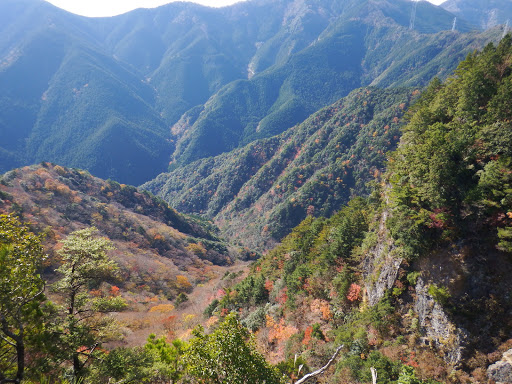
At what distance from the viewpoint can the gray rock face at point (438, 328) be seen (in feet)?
51.1

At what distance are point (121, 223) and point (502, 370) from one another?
8622 cm

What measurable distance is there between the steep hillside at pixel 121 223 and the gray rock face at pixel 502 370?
179 ft

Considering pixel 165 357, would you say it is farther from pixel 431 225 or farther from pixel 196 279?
pixel 196 279

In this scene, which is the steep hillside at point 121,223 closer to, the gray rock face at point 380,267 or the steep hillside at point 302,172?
the steep hillside at point 302,172

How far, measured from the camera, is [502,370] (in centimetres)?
1336

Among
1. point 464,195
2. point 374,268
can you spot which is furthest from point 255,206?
point 464,195

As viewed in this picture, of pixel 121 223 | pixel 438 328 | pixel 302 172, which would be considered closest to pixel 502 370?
pixel 438 328

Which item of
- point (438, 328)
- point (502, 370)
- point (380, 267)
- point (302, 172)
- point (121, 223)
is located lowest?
point (121, 223)

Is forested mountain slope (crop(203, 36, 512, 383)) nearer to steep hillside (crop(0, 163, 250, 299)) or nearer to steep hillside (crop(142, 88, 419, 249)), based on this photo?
steep hillside (crop(0, 163, 250, 299))

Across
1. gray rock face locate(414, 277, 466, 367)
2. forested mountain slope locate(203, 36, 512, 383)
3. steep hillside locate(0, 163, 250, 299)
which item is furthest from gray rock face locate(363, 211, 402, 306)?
steep hillside locate(0, 163, 250, 299)

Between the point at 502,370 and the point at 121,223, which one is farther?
the point at 121,223

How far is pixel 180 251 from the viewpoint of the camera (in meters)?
85.1

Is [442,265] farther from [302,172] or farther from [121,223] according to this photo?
[302,172]

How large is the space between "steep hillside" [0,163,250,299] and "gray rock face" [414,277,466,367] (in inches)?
2011
